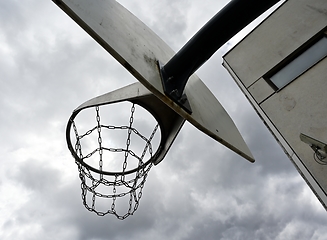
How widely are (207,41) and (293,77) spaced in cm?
286

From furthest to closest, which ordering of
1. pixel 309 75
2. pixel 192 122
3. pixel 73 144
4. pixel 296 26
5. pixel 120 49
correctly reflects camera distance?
1. pixel 296 26
2. pixel 309 75
3. pixel 73 144
4. pixel 192 122
5. pixel 120 49

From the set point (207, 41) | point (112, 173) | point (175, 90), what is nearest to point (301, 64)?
point (207, 41)

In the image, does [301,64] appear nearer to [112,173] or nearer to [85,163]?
[112,173]

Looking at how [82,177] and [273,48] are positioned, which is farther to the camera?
[273,48]

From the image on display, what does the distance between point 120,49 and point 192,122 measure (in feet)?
2.56

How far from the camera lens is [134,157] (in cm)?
340

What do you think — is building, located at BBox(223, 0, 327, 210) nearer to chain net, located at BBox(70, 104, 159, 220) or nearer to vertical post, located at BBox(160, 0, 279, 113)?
vertical post, located at BBox(160, 0, 279, 113)

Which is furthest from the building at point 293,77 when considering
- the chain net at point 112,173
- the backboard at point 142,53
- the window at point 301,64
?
the chain net at point 112,173

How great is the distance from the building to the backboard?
126 centimetres

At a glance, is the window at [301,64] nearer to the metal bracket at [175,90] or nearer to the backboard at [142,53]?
the backboard at [142,53]

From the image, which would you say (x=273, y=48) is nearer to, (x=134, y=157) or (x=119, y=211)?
(x=134, y=157)

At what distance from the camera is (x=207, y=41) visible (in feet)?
6.88

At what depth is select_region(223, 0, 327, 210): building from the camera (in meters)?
3.46

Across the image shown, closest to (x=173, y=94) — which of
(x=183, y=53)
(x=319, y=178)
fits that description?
(x=183, y=53)
